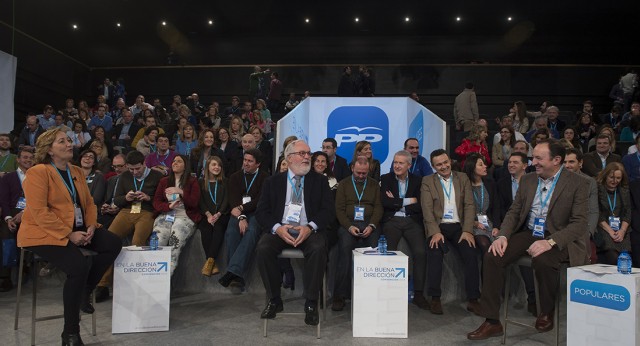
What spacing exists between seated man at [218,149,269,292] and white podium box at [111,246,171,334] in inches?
35.9

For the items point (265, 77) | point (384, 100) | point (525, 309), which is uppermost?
point (265, 77)

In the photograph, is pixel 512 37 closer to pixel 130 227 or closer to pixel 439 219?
pixel 439 219

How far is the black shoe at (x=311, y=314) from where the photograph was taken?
3.50 meters

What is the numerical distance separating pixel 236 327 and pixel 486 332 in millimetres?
1682

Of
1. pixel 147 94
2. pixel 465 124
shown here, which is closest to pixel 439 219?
pixel 465 124

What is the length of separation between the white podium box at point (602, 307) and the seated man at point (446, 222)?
4.18 feet

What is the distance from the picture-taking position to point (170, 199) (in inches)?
188

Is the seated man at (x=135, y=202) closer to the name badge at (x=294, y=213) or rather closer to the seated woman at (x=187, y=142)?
the name badge at (x=294, y=213)

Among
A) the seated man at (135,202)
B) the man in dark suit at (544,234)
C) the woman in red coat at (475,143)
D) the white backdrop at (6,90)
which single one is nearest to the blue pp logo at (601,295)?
the man in dark suit at (544,234)

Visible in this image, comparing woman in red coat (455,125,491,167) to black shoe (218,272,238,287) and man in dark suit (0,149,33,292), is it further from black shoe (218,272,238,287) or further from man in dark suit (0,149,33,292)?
man in dark suit (0,149,33,292)

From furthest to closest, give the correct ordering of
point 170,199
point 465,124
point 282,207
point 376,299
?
1. point 465,124
2. point 170,199
3. point 282,207
4. point 376,299

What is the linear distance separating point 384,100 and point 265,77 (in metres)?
5.87

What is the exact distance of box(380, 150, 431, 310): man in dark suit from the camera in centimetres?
434

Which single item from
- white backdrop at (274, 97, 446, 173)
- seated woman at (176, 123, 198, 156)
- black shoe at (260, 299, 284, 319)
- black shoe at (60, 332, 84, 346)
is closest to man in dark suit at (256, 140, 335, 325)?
black shoe at (260, 299, 284, 319)
